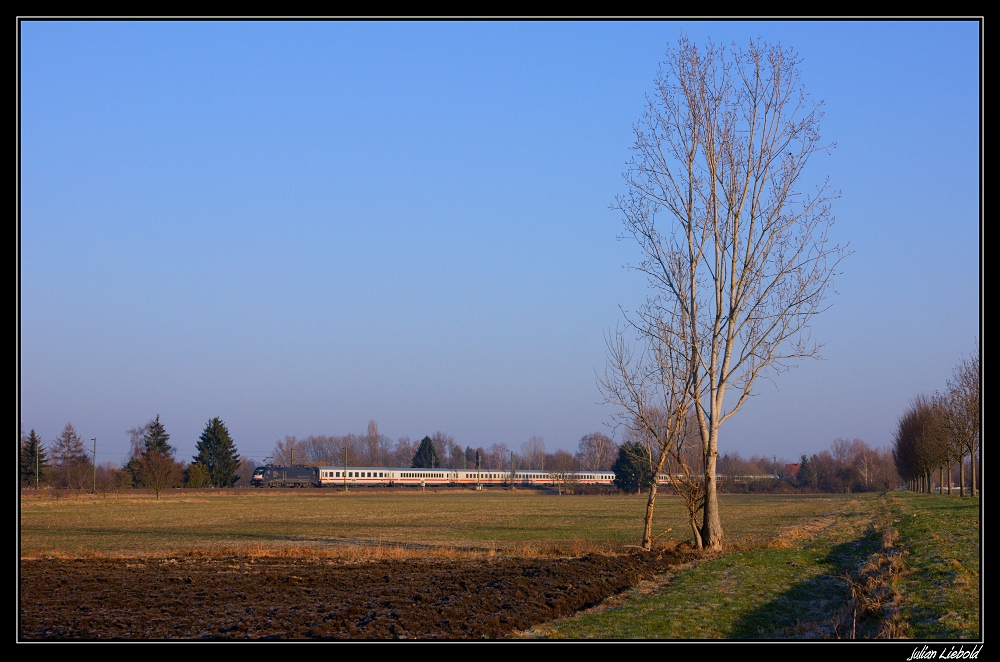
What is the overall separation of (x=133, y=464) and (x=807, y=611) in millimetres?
80248

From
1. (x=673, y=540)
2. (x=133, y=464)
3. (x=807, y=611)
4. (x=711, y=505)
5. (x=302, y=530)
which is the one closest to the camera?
(x=807, y=611)

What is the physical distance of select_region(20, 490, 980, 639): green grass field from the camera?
404 inches

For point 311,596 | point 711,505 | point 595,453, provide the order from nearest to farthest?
point 311,596, point 711,505, point 595,453

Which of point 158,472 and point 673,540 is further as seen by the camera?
point 158,472

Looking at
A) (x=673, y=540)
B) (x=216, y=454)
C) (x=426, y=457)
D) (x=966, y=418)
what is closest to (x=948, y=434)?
(x=966, y=418)

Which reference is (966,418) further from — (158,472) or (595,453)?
(595,453)

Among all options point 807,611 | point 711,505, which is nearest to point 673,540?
point 711,505

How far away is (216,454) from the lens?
85.7 m

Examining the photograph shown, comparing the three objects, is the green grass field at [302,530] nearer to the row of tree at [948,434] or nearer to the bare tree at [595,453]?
the row of tree at [948,434]

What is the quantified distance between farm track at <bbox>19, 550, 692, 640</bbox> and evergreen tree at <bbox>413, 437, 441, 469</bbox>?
109 meters

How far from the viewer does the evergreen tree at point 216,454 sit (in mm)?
85000

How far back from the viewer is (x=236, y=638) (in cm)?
898

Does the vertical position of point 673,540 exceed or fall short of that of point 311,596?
it falls short
